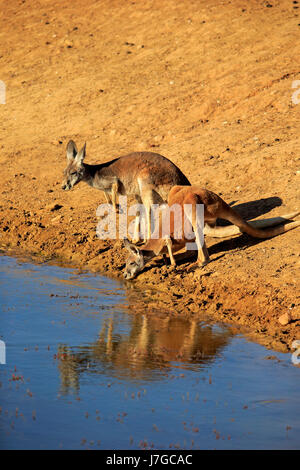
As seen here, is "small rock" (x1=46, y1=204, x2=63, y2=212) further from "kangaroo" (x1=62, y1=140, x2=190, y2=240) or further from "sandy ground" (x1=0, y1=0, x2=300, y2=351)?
"kangaroo" (x1=62, y1=140, x2=190, y2=240)

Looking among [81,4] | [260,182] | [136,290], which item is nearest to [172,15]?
[81,4]

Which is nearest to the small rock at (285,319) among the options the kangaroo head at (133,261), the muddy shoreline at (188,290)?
the muddy shoreline at (188,290)

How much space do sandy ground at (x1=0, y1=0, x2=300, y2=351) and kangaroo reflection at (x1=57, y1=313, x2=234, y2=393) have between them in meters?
0.57

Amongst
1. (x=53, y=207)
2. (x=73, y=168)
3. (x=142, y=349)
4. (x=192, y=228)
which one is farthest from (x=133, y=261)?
(x=53, y=207)

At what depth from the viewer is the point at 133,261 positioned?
10664 millimetres

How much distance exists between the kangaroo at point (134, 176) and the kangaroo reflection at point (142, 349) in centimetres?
276

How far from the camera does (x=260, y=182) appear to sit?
12.9 meters

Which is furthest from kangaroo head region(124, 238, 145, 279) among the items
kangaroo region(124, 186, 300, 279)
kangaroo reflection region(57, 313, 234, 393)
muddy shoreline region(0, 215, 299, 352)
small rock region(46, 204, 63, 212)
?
small rock region(46, 204, 63, 212)

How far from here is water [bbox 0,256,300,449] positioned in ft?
19.7

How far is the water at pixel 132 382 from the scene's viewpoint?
6.00m

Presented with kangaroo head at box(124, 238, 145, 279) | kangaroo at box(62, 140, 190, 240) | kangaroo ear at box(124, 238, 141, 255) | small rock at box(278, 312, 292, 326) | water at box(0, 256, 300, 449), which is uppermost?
kangaroo at box(62, 140, 190, 240)

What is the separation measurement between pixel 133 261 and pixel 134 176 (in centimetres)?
158

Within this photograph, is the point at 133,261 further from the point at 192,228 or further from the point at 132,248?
the point at 192,228

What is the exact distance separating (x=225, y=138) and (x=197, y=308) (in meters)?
6.00
